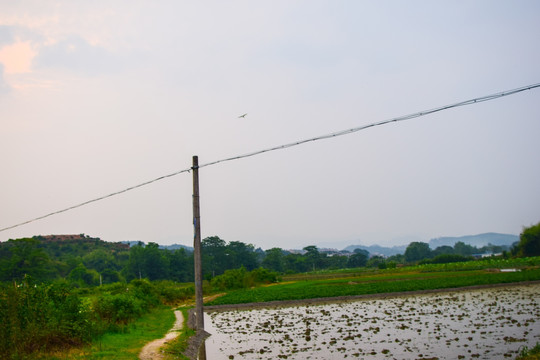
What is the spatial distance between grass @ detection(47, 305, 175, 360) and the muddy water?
8.58 ft

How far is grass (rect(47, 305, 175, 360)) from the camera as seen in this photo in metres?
14.4

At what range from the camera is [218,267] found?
4951 inches

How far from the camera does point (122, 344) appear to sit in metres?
17.7

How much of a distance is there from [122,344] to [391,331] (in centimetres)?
1092

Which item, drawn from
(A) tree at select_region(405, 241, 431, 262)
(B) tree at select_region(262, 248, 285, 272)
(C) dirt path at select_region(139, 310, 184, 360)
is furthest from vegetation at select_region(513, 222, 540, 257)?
(C) dirt path at select_region(139, 310, 184, 360)

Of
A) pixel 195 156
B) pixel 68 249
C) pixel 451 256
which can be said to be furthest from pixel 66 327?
pixel 68 249

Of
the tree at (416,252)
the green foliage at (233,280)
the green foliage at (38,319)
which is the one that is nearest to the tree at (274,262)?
the green foliage at (233,280)

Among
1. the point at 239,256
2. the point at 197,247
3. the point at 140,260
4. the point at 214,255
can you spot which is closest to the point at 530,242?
the point at 239,256

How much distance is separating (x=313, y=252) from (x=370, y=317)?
123 metres

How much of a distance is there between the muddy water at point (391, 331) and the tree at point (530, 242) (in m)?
70.4

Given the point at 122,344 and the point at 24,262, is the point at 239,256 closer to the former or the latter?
the point at 24,262

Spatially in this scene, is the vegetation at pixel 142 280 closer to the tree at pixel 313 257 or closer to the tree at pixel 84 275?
the tree at pixel 313 257

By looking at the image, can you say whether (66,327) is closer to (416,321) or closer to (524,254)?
(416,321)

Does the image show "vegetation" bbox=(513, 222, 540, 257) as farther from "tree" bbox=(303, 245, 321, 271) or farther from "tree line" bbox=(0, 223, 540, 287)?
"tree" bbox=(303, 245, 321, 271)
